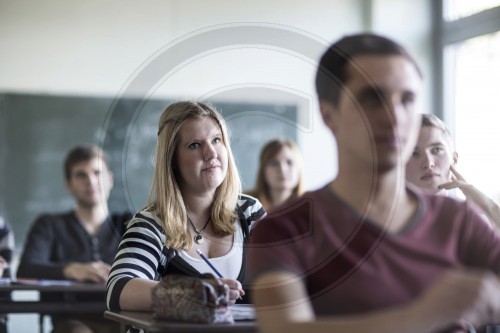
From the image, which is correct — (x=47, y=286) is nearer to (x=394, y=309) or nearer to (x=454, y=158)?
(x=454, y=158)

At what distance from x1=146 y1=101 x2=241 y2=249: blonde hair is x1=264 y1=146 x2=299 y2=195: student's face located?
2.53m

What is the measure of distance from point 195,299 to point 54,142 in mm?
4184

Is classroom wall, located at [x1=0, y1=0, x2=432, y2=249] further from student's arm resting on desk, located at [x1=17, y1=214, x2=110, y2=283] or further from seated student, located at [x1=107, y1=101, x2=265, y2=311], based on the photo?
seated student, located at [x1=107, y1=101, x2=265, y2=311]

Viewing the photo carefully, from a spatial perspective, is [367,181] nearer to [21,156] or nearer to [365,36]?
[365,36]

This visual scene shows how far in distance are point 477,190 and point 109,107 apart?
147 inches

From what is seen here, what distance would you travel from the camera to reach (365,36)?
808mm

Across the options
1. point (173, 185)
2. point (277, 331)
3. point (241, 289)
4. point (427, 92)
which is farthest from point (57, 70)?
point (277, 331)

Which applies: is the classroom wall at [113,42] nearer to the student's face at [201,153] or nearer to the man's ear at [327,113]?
the student's face at [201,153]

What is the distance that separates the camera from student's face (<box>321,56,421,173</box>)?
0.79 metres

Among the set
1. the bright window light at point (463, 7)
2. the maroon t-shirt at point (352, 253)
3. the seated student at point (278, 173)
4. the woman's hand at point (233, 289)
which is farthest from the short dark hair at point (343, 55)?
the bright window light at point (463, 7)

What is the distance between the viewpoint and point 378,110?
2.59 ft

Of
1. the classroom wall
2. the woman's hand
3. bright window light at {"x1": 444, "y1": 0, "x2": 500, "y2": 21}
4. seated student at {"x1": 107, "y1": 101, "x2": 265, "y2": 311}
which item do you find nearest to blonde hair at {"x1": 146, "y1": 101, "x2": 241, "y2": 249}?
seated student at {"x1": 107, "y1": 101, "x2": 265, "y2": 311}

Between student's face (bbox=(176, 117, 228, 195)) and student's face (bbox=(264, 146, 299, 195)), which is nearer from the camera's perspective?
student's face (bbox=(176, 117, 228, 195))

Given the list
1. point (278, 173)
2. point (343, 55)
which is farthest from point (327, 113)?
point (278, 173)
